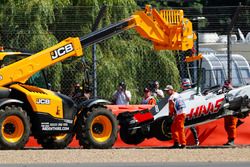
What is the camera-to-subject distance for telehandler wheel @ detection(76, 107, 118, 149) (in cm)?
1864

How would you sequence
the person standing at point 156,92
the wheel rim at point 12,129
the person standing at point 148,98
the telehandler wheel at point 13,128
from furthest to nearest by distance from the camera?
the person standing at point 156,92 → the person standing at point 148,98 → the wheel rim at point 12,129 → the telehandler wheel at point 13,128

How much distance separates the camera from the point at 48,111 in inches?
728

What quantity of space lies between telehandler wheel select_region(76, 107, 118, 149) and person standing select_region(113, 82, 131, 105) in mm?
3424

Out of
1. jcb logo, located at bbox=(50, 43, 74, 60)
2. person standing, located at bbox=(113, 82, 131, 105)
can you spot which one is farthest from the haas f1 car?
person standing, located at bbox=(113, 82, 131, 105)

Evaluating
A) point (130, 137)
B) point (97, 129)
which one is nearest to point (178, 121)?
point (130, 137)

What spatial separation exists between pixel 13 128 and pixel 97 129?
5.95 feet

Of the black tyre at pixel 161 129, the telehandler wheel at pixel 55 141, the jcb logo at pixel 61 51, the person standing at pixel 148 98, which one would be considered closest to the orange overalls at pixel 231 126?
the black tyre at pixel 161 129

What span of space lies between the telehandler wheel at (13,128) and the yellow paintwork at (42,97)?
0.39m

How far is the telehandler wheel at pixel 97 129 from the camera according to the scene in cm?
1864

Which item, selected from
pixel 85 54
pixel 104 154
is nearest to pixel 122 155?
pixel 104 154

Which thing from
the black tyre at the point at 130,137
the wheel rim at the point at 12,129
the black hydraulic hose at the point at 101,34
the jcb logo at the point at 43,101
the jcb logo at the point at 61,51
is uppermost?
the black hydraulic hose at the point at 101,34

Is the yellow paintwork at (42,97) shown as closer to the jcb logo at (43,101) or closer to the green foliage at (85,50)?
the jcb logo at (43,101)

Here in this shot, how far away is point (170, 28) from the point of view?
790 inches

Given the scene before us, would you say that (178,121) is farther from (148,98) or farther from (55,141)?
(148,98)
